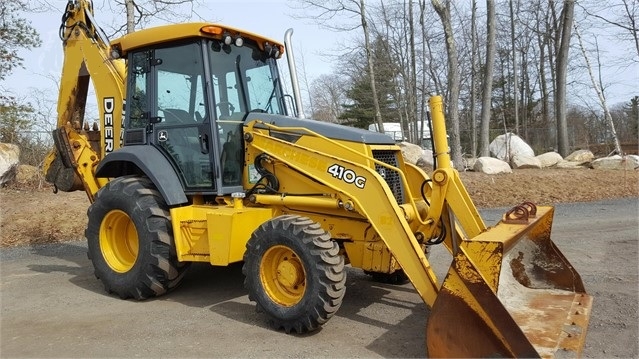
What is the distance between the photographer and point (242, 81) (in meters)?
5.48

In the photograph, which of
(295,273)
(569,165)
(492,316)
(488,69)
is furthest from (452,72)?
(492,316)

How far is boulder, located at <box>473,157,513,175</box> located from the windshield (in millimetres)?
10266

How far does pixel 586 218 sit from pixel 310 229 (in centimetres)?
727

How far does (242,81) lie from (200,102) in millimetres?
546

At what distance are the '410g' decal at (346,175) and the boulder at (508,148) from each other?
1405 centimetres

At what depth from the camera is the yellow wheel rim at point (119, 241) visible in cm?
555

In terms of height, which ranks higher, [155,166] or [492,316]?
[155,166]

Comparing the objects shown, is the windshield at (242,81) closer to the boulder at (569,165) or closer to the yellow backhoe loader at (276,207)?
the yellow backhoe loader at (276,207)

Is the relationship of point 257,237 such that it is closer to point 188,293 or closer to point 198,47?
point 188,293

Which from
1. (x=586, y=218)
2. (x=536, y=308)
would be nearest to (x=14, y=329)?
(x=536, y=308)

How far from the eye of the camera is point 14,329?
464 cm

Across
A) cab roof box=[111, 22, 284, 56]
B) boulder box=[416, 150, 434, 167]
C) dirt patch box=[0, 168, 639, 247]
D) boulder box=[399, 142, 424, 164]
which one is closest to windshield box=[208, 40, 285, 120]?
cab roof box=[111, 22, 284, 56]

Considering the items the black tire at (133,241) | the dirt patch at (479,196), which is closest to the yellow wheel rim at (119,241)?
the black tire at (133,241)

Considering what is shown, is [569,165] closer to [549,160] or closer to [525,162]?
[549,160]
